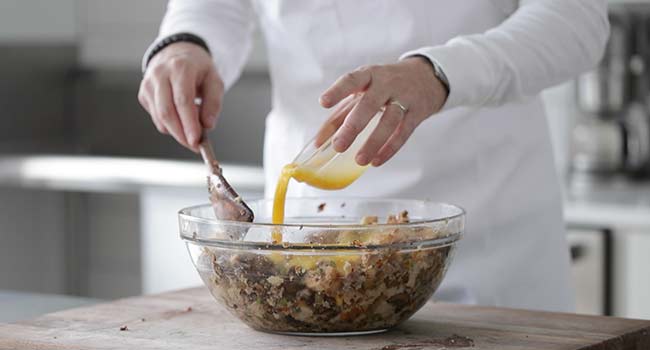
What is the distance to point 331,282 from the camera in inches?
38.1

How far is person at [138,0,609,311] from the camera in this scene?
48.4 inches

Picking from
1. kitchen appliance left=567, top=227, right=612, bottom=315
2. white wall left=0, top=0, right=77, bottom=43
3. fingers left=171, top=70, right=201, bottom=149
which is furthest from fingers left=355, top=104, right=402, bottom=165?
white wall left=0, top=0, right=77, bottom=43

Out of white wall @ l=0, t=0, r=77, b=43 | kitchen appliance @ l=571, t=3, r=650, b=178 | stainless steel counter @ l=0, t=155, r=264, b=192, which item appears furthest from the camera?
white wall @ l=0, t=0, r=77, b=43

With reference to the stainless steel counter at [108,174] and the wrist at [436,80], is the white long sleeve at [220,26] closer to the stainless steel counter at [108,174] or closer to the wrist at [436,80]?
the wrist at [436,80]

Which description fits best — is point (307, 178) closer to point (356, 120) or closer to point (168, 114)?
point (356, 120)

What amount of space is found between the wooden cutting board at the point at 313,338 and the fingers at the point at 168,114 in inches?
7.9

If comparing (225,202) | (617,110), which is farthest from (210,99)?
(617,110)

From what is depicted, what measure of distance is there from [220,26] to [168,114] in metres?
0.32

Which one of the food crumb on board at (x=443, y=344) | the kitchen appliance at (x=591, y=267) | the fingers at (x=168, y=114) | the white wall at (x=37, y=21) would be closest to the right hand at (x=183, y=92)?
the fingers at (x=168, y=114)

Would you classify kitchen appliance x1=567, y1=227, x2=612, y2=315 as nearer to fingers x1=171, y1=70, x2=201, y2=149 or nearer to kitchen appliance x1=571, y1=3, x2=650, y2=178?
kitchen appliance x1=571, y1=3, x2=650, y2=178

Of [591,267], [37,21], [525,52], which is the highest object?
[37,21]

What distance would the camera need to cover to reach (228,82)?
5.06 feet

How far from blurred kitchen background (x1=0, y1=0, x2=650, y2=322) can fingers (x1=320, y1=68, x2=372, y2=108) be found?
1317mm

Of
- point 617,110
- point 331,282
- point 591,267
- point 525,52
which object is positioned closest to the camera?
point 331,282
